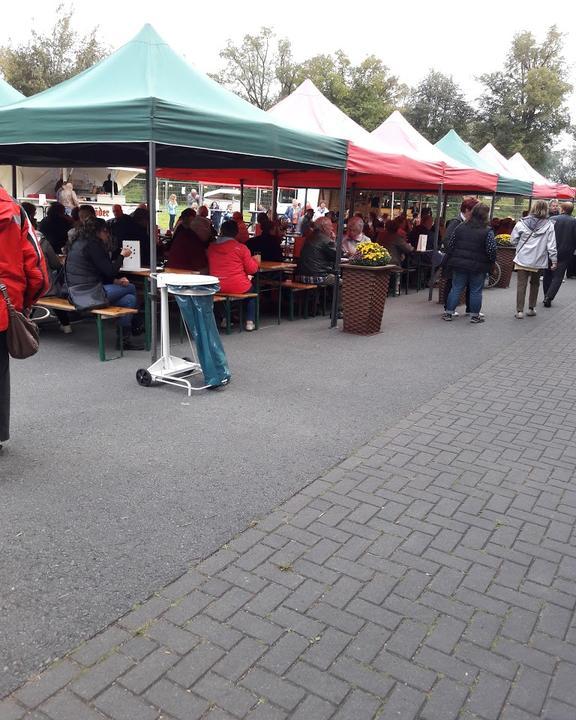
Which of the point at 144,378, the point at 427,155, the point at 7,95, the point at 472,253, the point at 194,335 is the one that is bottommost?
the point at 144,378

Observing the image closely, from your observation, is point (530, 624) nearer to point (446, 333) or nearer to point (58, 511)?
point (58, 511)

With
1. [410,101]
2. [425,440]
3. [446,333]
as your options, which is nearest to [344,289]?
[446,333]

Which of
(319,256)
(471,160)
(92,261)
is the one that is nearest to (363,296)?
(319,256)

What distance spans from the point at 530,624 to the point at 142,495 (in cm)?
222

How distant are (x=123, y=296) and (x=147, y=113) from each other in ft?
7.32

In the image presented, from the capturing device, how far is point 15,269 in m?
3.93

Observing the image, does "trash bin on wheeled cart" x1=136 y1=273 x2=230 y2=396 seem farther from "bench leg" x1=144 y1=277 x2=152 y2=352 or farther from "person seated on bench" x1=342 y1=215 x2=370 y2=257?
"person seated on bench" x1=342 y1=215 x2=370 y2=257

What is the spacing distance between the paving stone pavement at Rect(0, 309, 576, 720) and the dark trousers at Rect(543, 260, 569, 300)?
846cm

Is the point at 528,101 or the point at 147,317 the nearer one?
the point at 147,317

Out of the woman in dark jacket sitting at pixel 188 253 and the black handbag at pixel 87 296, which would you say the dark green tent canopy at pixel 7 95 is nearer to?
the woman in dark jacket sitting at pixel 188 253

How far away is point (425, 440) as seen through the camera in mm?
5008

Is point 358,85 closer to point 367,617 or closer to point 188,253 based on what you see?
point 188,253

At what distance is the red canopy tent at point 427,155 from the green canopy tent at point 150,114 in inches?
179

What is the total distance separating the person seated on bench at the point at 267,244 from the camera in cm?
1006
